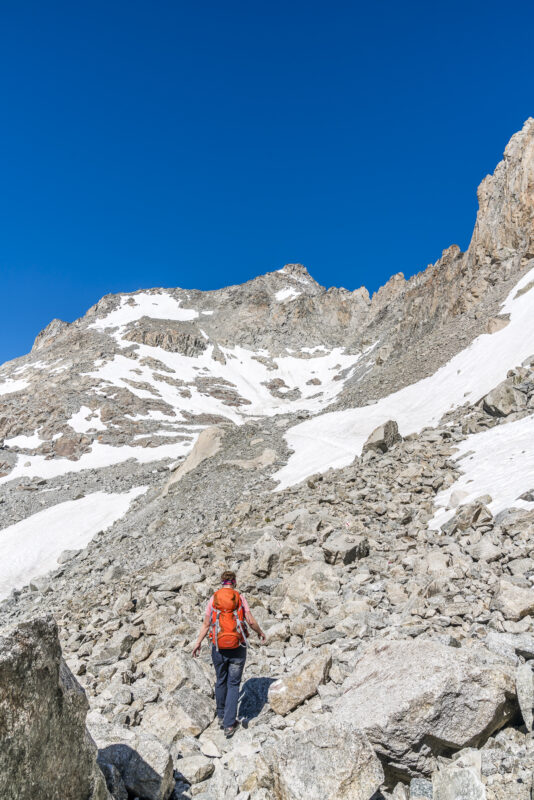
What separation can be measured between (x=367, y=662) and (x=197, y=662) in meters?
3.28

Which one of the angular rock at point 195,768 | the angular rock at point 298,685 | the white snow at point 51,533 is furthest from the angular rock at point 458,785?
the white snow at point 51,533

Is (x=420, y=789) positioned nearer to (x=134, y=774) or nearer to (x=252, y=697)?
(x=134, y=774)

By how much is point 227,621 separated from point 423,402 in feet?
95.6

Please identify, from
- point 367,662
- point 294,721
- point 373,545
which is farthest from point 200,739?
point 373,545

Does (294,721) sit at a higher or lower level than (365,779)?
lower

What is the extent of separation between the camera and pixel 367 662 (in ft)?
18.9

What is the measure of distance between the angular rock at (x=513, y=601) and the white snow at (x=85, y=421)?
6251 centimetres

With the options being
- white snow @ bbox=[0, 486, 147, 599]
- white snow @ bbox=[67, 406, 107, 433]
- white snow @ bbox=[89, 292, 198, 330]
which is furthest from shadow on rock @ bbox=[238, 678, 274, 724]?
white snow @ bbox=[89, 292, 198, 330]

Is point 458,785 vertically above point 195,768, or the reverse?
point 195,768

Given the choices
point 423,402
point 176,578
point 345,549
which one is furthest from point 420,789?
point 423,402

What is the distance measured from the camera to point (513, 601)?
6688 millimetres

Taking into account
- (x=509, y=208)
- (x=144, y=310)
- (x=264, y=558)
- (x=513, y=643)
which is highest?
(x=144, y=310)

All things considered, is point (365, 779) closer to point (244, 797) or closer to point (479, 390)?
point (244, 797)

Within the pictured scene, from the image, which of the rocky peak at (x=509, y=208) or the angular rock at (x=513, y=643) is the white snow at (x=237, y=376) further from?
the angular rock at (x=513, y=643)
